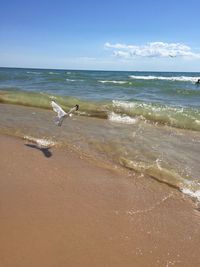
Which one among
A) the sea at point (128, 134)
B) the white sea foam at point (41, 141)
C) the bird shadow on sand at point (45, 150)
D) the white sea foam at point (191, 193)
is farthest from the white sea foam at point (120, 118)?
the white sea foam at point (191, 193)

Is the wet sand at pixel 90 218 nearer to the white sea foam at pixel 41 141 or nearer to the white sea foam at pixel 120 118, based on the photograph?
the white sea foam at pixel 41 141

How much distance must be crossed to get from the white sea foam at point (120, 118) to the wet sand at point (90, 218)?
19.1 feet

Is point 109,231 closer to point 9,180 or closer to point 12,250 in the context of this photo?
point 12,250

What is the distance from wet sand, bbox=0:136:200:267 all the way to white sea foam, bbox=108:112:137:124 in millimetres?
5836

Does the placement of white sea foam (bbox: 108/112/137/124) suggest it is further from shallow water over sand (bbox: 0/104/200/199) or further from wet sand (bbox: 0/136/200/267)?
wet sand (bbox: 0/136/200/267)

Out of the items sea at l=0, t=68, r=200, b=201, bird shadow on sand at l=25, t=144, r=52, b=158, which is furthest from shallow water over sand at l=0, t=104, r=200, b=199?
bird shadow on sand at l=25, t=144, r=52, b=158

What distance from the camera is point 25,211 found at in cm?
433

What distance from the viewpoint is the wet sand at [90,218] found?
11.8 ft

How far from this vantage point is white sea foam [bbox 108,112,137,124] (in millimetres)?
12041

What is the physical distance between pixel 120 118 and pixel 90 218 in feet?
27.6

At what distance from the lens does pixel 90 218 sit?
171 inches

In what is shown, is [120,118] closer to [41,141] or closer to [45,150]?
[41,141]

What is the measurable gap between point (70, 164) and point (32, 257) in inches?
119

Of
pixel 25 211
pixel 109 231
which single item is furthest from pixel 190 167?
pixel 25 211
